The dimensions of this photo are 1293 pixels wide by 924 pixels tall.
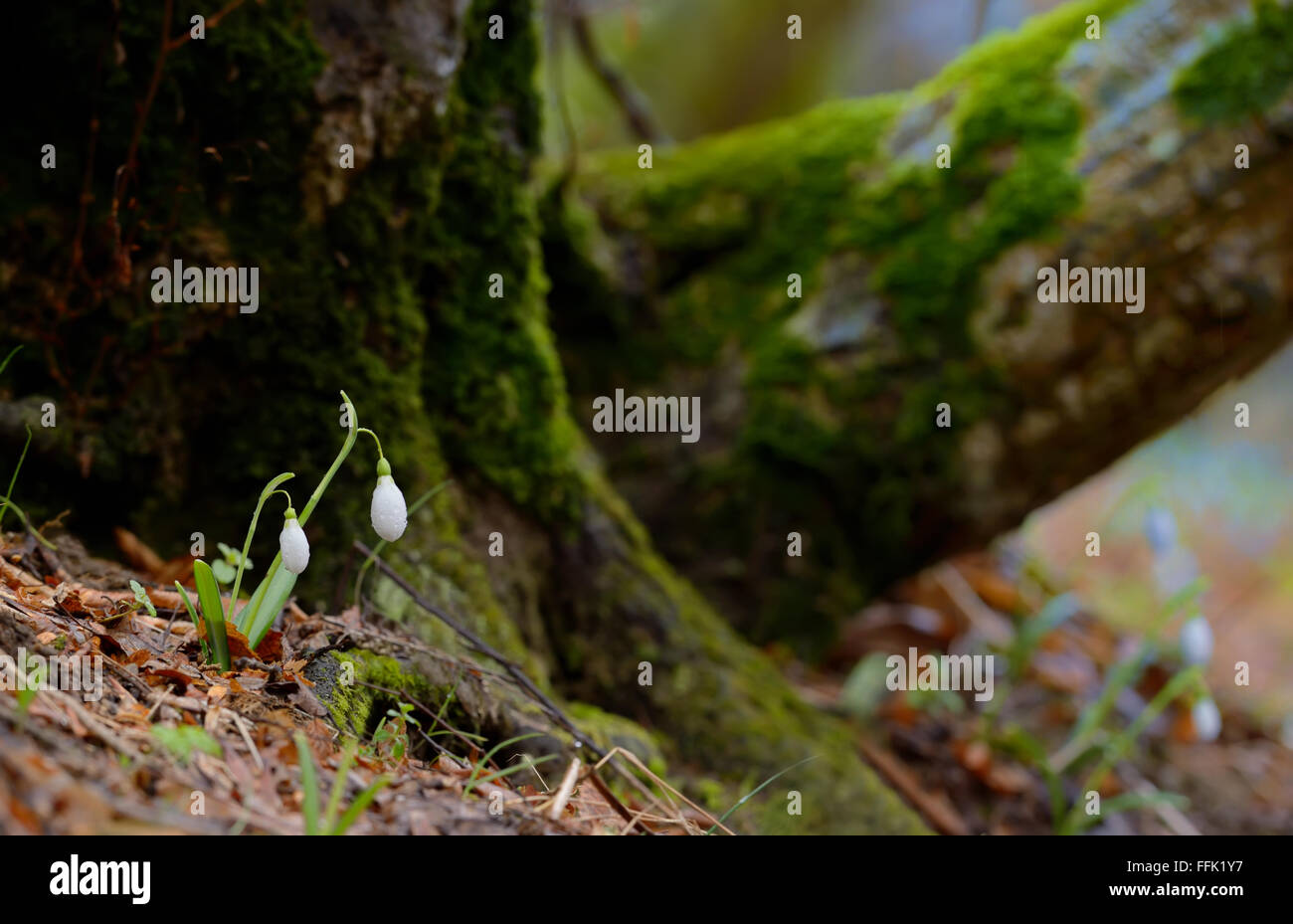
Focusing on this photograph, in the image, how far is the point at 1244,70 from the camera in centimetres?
321

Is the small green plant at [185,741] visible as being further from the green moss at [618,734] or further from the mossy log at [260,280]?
the green moss at [618,734]

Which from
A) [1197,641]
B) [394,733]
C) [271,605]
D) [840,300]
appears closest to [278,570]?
[271,605]

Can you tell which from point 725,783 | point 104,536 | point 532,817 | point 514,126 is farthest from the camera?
point 514,126

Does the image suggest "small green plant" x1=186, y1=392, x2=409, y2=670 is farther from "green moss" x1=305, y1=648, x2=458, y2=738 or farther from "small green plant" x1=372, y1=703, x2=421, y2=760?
"small green plant" x1=372, y1=703, x2=421, y2=760

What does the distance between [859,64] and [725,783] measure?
6.24 meters

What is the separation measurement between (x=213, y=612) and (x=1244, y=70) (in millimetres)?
3718

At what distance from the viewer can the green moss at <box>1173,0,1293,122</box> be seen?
3.21 metres

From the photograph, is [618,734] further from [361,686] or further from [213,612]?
[213,612]

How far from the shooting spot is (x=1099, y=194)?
3.27 m

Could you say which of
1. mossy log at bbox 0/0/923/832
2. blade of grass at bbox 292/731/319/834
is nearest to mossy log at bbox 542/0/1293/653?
mossy log at bbox 0/0/923/832

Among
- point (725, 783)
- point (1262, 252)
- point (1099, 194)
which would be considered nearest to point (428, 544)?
point (725, 783)

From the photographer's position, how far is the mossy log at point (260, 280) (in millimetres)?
2002

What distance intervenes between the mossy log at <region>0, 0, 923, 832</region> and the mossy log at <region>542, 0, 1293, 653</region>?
1.27 m

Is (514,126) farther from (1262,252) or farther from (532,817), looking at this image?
(1262,252)
